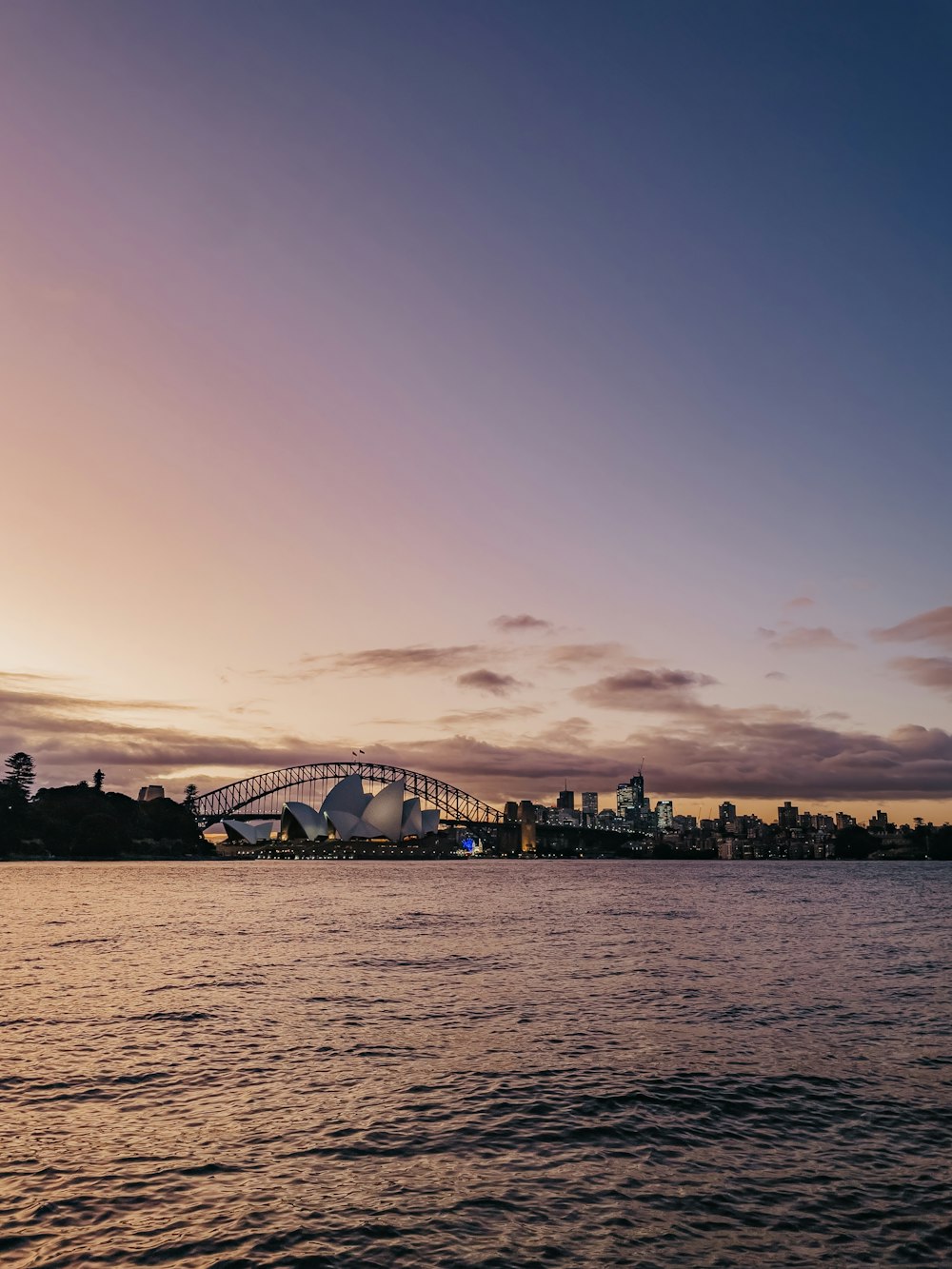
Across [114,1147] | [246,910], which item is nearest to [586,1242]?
[114,1147]

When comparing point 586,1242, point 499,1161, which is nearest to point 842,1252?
point 586,1242

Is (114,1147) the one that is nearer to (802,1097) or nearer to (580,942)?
(802,1097)

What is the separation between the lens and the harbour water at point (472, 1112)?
41.8 ft

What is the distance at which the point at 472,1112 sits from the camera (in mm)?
18828

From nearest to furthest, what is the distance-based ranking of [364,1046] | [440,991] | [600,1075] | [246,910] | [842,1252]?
[842,1252] → [600,1075] → [364,1046] → [440,991] → [246,910]

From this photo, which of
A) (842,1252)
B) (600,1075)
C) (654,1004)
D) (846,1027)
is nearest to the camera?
(842,1252)

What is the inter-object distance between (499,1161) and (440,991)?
18640 mm

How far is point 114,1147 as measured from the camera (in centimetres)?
1638

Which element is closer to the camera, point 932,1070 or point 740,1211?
point 740,1211

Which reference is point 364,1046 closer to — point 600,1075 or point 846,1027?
point 600,1075

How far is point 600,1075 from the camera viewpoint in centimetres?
2186

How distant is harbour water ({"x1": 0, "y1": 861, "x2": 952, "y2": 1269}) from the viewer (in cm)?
1275

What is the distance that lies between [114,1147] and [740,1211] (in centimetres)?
1109

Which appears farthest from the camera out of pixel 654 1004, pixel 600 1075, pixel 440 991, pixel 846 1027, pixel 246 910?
pixel 246 910
